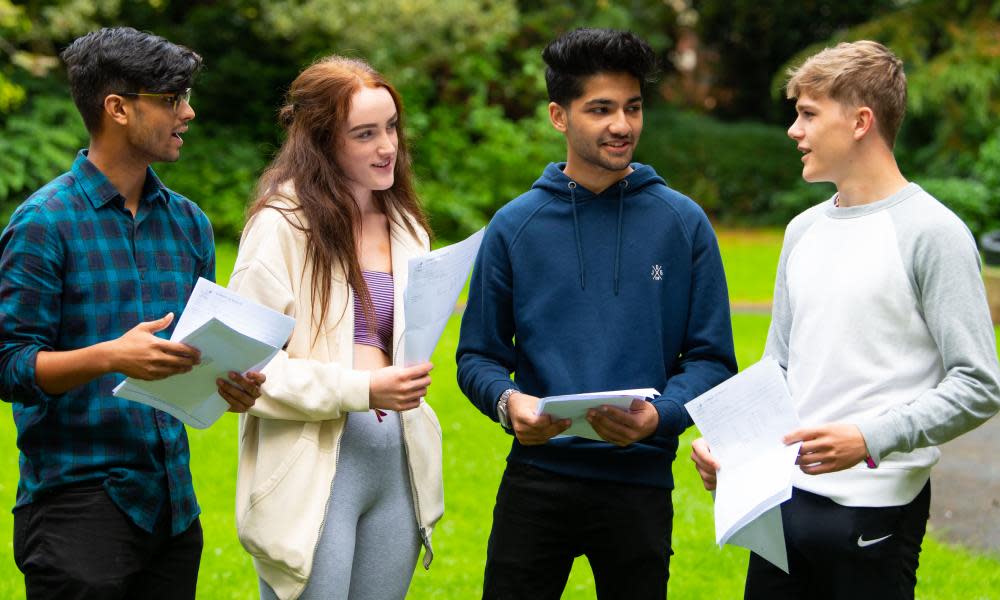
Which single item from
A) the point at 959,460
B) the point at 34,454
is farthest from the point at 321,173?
the point at 959,460

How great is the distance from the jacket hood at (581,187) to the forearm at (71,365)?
4.13 feet

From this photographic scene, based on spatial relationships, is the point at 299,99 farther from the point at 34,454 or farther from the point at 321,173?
the point at 34,454

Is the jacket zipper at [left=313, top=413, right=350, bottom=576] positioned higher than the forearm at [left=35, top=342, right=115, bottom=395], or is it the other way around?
the forearm at [left=35, top=342, right=115, bottom=395]

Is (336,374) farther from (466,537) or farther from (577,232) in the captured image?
(466,537)

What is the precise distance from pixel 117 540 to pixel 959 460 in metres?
5.90

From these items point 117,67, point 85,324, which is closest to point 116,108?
point 117,67

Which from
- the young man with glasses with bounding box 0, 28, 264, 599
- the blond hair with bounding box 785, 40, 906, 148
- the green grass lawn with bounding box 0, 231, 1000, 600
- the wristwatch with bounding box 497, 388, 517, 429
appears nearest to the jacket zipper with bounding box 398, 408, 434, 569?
the wristwatch with bounding box 497, 388, 517, 429

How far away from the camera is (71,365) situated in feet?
9.92

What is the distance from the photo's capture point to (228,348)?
299 cm

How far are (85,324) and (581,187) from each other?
1385 millimetres

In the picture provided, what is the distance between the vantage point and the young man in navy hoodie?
339cm

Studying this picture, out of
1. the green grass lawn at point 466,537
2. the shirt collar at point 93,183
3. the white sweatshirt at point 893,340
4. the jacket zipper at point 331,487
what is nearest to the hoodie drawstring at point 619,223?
the white sweatshirt at point 893,340

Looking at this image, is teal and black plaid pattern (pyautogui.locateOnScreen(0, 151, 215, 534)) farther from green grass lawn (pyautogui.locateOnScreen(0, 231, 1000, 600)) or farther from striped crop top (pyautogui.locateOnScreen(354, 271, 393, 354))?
green grass lawn (pyautogui.locateOnScreen(0, 231, 1000, 600))

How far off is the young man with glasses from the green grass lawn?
2.17 m
